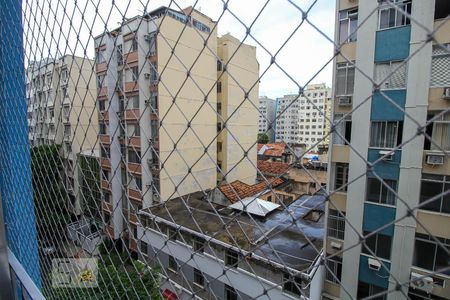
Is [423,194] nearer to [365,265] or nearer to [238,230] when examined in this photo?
[365,265]

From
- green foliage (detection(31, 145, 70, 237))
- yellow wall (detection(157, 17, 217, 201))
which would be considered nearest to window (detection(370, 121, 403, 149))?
yellow wall (detection(157, 17, 217, 201))

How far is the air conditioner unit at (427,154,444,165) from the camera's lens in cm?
166

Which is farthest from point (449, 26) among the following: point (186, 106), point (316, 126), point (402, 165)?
point (316, 126)

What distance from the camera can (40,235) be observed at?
5.24 feet

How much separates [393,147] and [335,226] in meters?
1.12

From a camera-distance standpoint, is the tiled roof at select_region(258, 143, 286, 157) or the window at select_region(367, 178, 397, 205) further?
the tiled roof at select_region(258, 143, 286, 157)

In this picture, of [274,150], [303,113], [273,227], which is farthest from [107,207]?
[274,150]

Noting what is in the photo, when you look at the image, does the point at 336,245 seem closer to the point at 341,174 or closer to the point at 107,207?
the point at 341,174

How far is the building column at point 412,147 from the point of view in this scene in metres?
1.40

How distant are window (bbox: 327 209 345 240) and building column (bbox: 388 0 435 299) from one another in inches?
14.5

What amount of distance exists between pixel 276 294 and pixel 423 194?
142 cm

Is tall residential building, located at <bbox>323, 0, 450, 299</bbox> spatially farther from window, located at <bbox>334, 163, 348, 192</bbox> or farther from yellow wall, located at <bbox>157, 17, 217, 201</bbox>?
yellow wall, located at <bbox>157, 17, 217, 201</bbox>

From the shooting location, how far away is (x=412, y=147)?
1.76m

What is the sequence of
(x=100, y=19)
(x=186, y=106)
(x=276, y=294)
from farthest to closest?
(x=186, y=106), (x=276, y=294), (x=100, y=19)
